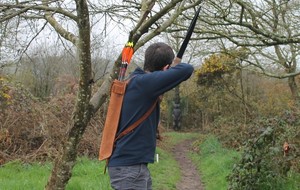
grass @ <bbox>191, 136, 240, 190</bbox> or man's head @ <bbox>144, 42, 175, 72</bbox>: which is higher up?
man's head @ <bbox>144, 42, 175, 72</bbox>

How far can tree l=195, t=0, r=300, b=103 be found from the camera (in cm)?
862

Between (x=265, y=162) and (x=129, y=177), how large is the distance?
4.16 metres

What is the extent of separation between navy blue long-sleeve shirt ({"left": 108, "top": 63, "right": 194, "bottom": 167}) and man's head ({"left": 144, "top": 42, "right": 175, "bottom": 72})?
0.30ft

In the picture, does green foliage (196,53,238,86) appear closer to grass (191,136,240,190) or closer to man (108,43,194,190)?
grass (191,136,240,190)

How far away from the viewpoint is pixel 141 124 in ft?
9.50

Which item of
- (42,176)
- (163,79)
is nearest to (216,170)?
(42,176)

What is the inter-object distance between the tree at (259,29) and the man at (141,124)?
192 inches

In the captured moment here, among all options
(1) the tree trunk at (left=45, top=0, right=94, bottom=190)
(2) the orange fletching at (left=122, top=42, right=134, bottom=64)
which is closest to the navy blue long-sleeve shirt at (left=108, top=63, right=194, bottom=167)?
(2) the orange fletching at (left=122, top=42, right=134, bottom=64)

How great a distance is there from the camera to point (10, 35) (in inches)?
233

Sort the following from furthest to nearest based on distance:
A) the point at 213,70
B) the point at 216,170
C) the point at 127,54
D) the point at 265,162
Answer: the point at 213,70, the point at 216,170, the point at 265,162, the point at 127,54

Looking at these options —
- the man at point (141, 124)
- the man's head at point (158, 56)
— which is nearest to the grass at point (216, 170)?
the man at point (141, 124)

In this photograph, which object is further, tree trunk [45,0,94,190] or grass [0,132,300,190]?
grass [0,132,300,190]

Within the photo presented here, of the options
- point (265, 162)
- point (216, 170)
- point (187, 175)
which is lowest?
point (187, 175)

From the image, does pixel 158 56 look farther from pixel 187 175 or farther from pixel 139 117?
pixel 187 175
